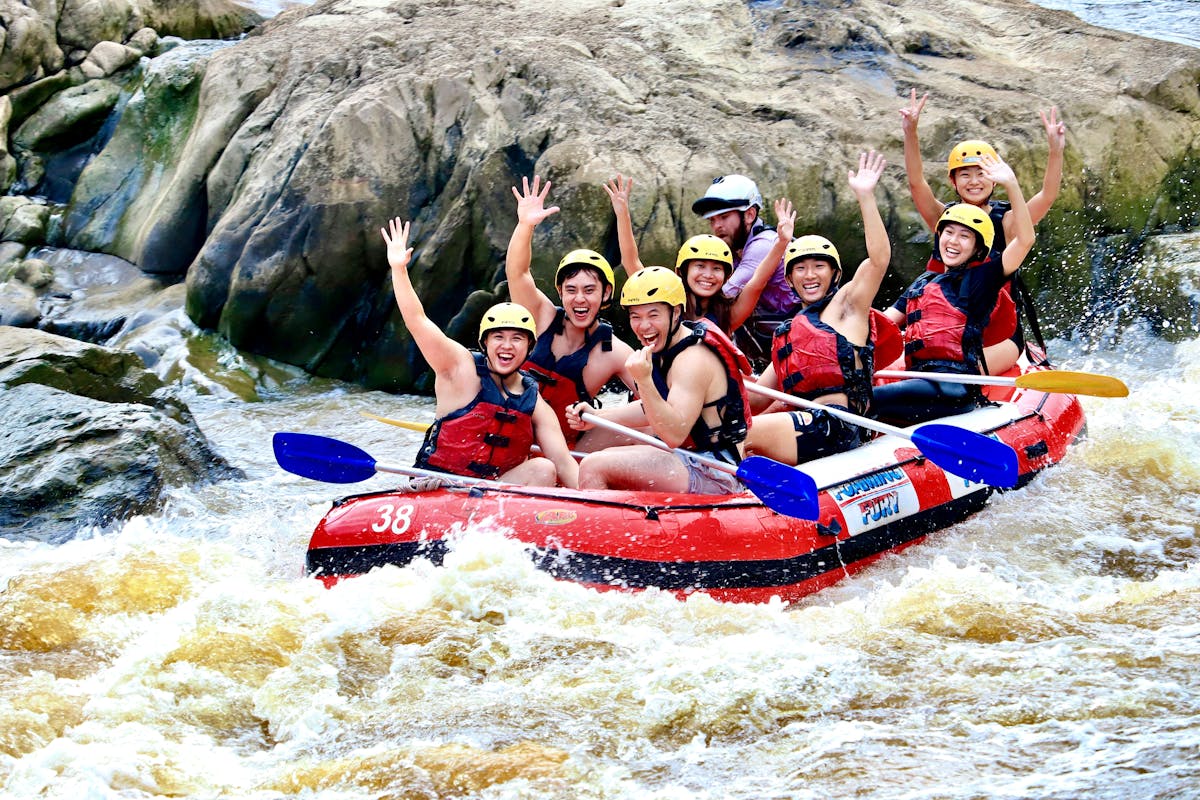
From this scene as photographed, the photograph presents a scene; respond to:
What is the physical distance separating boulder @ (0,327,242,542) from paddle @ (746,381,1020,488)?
3979 mm

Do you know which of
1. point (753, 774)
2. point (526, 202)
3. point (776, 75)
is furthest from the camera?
point (776, 75)

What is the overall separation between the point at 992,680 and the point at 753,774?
103 centimetres

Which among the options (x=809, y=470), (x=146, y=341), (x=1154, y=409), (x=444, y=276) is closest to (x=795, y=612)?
(x=809, y=470)

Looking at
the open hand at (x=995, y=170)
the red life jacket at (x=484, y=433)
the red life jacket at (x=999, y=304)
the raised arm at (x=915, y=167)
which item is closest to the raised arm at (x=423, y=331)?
the red life jacket at (x=484, y=433)

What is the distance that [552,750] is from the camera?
158 inches

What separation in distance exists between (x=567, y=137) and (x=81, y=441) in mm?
4332

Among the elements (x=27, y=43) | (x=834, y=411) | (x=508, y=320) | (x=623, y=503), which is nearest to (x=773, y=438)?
(x=834, y=411)

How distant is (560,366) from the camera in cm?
605

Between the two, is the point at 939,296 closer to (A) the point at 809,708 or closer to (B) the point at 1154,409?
(B) the point at 1154,409

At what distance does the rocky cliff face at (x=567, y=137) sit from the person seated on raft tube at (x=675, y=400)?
3969 mm

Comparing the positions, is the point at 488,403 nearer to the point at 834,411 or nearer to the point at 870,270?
the point at 834,411

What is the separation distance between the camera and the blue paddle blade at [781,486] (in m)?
5.17

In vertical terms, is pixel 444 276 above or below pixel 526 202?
below

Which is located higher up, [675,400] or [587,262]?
[587,262]
